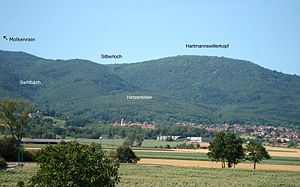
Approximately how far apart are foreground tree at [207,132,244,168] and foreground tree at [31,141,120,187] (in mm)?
51464

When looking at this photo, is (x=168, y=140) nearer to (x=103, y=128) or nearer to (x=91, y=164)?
(x=103, y=128)

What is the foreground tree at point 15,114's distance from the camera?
240 feet

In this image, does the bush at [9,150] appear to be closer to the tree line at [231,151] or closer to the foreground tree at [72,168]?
the tree line at [231,151]

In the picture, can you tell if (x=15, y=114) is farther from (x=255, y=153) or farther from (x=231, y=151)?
(x=255, y=153)

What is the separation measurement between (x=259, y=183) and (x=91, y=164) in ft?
85.5

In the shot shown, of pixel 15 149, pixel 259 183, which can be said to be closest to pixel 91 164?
pixel 259 183

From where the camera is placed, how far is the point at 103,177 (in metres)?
22.5

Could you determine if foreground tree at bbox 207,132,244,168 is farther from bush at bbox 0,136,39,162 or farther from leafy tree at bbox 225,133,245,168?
bush at bbox 0,136,39,162

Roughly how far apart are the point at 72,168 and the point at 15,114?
56.8m

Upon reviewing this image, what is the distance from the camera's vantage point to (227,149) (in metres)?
72.6

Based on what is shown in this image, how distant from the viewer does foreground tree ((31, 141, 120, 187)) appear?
71.2ft

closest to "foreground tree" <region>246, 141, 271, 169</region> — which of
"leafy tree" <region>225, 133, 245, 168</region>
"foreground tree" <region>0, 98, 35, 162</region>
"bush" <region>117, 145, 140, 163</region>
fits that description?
"leafy tree" <region>225, 133, 245, 168</region>

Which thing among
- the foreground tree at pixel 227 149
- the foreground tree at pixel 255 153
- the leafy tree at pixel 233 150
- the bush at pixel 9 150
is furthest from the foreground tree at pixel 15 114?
the foreground tree at pixel 255 153

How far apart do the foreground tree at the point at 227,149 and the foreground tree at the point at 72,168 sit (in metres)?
51.5
